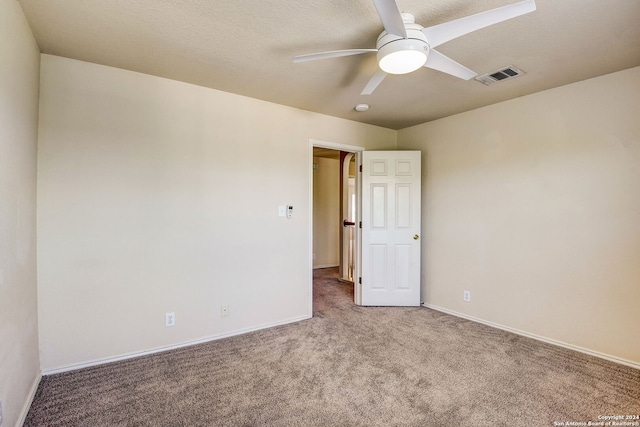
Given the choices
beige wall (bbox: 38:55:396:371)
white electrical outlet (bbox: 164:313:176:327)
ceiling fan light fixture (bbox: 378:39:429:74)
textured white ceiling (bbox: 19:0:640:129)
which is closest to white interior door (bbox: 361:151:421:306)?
beige wall (bbox: 38:55:396:371)

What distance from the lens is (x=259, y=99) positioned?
3.11m

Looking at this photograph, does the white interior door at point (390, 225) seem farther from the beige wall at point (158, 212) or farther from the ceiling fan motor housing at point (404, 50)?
the ceiling fan motor housing at point (404, 50)

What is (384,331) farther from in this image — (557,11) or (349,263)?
(557,11)

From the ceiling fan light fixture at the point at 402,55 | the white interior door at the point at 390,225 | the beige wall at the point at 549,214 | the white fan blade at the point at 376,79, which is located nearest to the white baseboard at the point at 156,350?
the white interior door at the point at 390,225

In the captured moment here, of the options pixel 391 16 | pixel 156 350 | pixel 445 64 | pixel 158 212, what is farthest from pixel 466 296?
pixel 158 212

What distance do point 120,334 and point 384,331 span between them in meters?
2.38

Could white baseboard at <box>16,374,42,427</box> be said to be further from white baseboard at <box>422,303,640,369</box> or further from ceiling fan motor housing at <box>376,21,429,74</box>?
white baseboard at <box>422,303,640,369</box>

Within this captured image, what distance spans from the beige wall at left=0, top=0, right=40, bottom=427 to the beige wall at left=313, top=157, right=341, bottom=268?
188 inches

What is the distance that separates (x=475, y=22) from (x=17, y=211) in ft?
8.82

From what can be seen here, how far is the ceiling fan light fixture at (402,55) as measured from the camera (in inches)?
63.1

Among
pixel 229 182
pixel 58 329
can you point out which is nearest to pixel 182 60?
pixel 229 182

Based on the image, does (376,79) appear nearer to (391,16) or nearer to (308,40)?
(308,40)

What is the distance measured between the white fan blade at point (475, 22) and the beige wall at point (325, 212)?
4.94 meters

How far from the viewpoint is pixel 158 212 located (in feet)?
8.55
